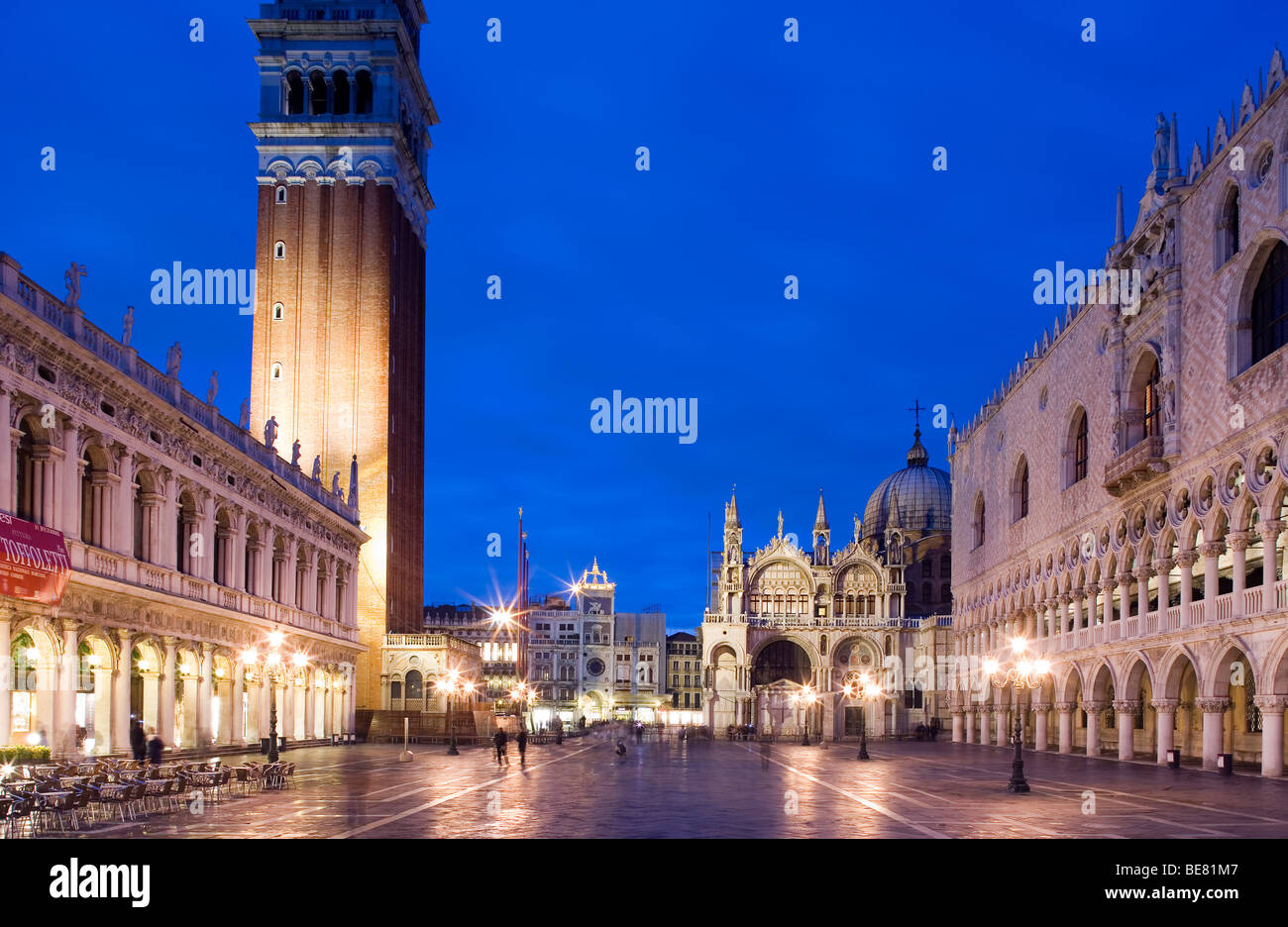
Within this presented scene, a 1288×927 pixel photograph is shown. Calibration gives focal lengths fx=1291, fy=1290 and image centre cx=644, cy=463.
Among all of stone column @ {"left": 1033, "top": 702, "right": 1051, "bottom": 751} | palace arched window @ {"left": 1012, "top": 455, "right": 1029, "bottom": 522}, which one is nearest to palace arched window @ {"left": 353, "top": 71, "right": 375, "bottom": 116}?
palace arched window @ {"left": 1012, "top": 455, "right": 1029, "bottom": 522}

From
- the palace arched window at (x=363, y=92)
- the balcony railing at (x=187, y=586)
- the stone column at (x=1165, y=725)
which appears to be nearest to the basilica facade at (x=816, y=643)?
the balcony railing at (x=187, y=586)

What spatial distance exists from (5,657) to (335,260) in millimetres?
49367

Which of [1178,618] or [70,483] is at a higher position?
[70,483]

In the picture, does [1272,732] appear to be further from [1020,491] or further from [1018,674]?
[1020,491]

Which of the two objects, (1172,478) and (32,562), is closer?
(32,562)

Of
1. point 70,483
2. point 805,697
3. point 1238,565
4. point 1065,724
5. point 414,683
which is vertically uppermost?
point 70,483

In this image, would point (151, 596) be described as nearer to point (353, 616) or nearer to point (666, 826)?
point (666, 826)

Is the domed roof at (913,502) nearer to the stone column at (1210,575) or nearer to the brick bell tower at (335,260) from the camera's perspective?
the brick bell tower at (335,260)

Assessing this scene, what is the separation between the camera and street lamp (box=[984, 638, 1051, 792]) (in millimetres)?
30391

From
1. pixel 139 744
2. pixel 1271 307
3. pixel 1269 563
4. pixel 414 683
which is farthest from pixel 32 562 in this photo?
pixel 414 683

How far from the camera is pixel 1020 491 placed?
70.2 m

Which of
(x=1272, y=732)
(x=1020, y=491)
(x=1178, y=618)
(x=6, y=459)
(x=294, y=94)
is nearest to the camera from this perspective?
(x=6, y=459)

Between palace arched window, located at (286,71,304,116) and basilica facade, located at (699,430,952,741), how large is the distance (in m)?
43.9

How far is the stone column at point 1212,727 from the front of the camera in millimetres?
41031
